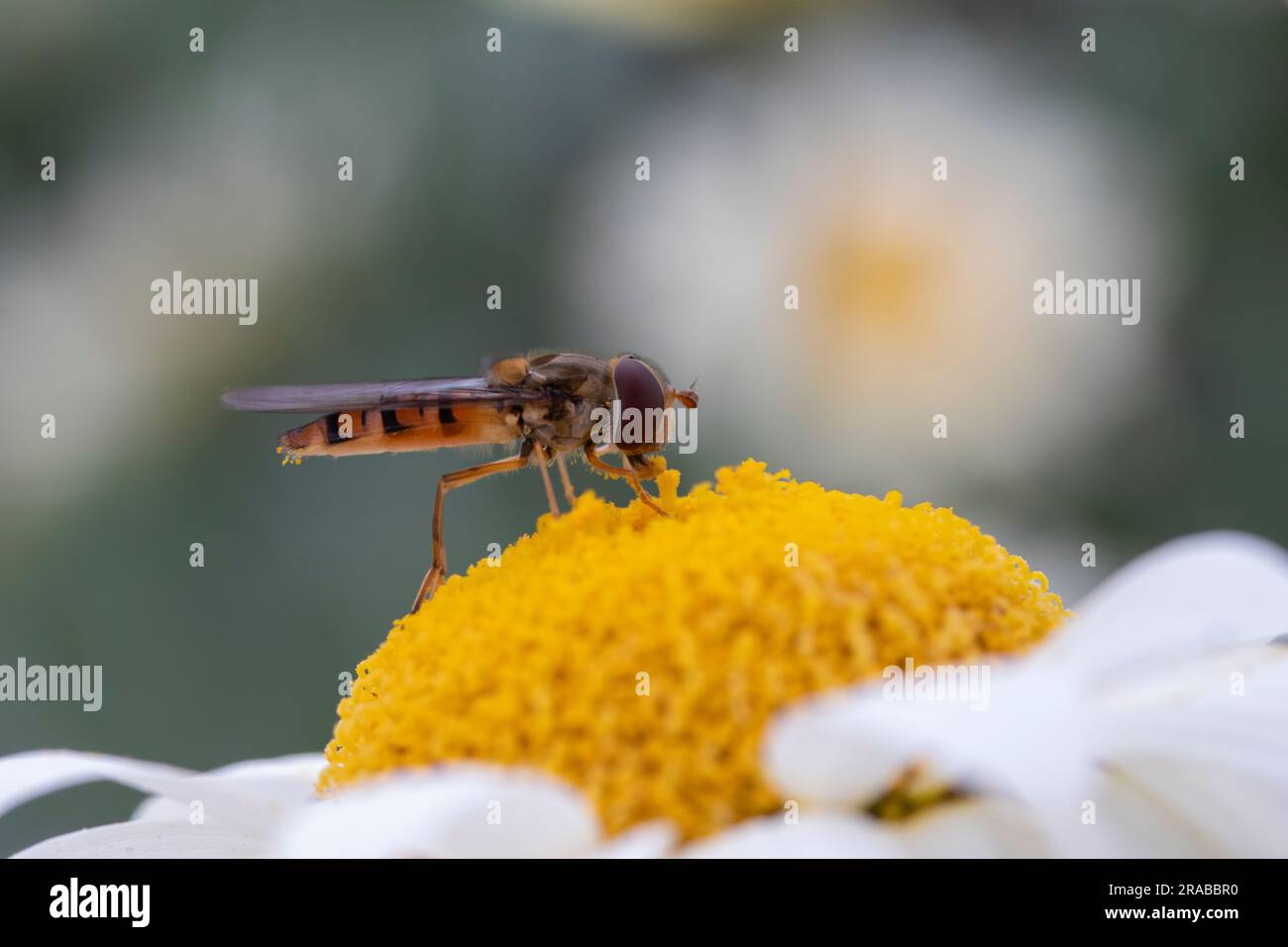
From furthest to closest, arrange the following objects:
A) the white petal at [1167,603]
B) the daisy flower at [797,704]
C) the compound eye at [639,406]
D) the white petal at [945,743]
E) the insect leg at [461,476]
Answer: the insect leg at [461,476] < the compound eye at [639,406] < the white petal at [1167,603] < the daisy flower at [797,704] < the white petal at [945,743]

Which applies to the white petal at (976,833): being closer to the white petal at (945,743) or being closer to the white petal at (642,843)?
the white petal at (945,743)

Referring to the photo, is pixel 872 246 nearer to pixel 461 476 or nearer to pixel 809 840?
pixel 461 476

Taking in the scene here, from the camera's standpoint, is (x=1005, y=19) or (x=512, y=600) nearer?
(x=512, y=600)

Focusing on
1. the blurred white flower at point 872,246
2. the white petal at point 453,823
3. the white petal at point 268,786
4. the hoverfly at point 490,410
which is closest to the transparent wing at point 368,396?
the hoverfly at point 490,410

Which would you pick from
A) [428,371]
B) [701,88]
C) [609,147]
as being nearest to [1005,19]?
[701,88]

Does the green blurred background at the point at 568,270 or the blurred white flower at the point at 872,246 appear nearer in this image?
the green blurred background at the point at 568,270

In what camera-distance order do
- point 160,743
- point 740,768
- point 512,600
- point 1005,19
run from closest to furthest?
1. point 740,768
2. point 512,600
3. point 160,743
4. point 1005,19

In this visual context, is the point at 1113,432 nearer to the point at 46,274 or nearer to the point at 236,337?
the point at 236,337
